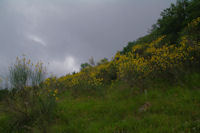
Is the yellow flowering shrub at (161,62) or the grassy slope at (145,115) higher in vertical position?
the yellow flowering shrub at (161,62)

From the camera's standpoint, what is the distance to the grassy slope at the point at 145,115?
2.91 metres

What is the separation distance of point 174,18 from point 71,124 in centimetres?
973

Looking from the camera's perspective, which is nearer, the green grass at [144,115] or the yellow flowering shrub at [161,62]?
the green grass at [144,115]

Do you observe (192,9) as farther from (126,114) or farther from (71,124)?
(71,124)

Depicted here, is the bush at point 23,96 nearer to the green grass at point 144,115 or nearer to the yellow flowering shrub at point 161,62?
the green grass at point 144,115

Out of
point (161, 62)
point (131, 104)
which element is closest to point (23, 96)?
point (131, 104)

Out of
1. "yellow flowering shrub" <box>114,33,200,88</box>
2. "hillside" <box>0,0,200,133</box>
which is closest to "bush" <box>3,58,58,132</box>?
"hillside" <box>0,0,200,133</box>

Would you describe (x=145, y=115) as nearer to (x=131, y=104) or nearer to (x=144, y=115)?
(x=144, y=115)

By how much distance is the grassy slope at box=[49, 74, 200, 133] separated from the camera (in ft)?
9.54

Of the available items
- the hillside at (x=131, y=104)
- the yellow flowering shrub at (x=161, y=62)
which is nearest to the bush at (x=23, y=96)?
the hillside at (x=131, y=104)

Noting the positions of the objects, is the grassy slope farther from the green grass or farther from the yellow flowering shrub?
the yellow flowering shrub

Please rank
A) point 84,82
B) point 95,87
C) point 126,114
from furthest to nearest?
point 84,82 < point 95,87 < point 126,114

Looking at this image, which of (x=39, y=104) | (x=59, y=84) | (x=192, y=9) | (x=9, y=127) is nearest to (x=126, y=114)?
(x=39, y=104)

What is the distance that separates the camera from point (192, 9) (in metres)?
7.72
